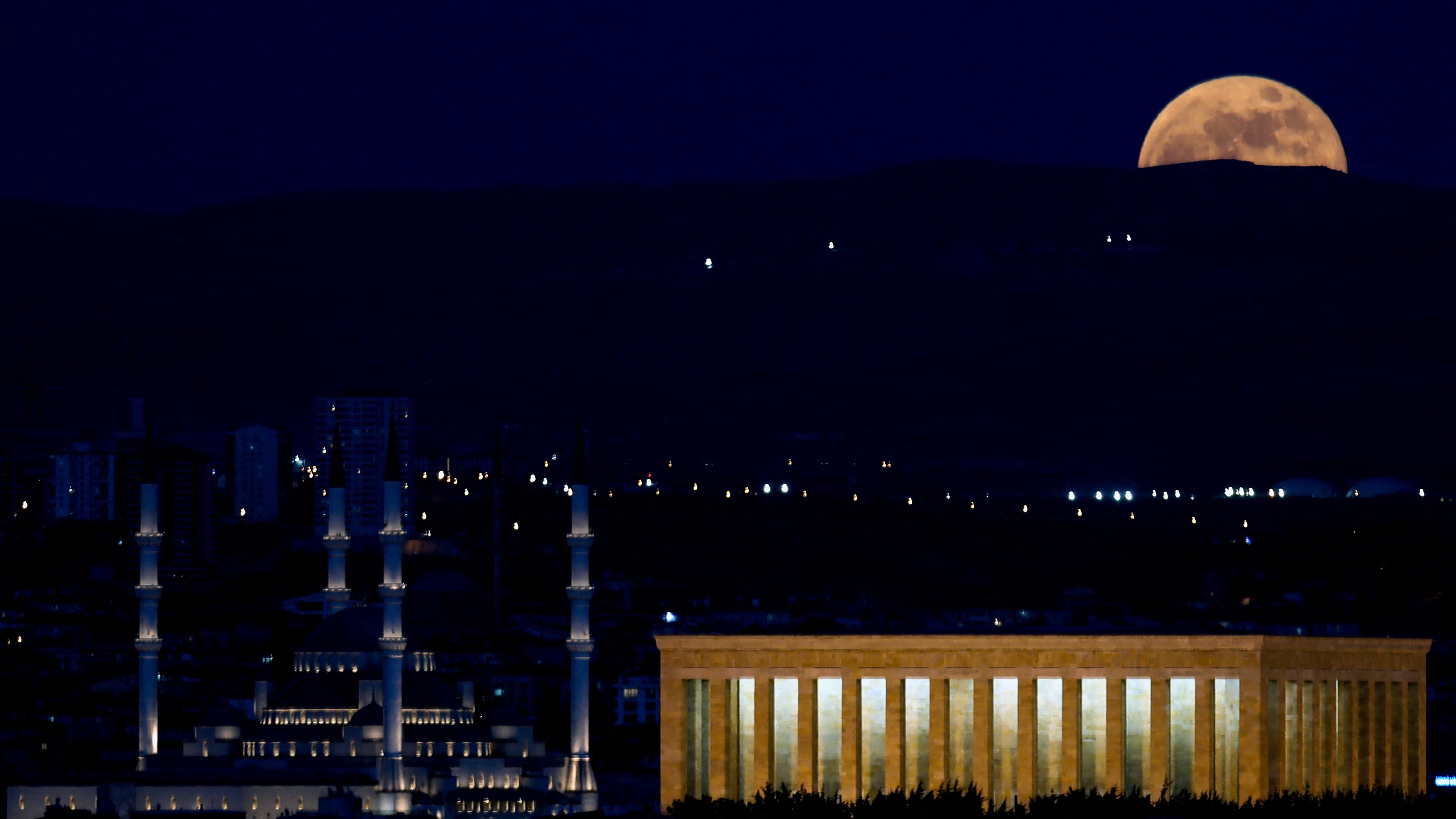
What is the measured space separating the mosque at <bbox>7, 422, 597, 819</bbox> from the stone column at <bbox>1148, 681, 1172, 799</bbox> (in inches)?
1379

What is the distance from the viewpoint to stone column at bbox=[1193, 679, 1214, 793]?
63.8 m

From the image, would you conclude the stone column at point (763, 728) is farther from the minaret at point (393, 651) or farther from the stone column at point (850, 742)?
the minaret at point (393, 651)

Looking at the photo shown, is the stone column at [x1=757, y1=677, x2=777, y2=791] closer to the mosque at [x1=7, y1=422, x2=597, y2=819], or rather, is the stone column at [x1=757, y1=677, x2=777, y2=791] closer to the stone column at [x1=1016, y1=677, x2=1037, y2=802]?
the stone column at [x1=1016, y1=677, x2=1037, y2=802]

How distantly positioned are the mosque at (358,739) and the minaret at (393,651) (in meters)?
0.07

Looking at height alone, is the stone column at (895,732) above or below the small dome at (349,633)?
above

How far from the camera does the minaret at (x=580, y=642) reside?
328 feet

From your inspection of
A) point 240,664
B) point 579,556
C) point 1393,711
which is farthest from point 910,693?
point 240,664

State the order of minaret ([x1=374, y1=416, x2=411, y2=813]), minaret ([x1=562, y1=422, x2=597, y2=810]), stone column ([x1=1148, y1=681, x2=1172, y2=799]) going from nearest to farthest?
stone column ([x1=1148, y1=681, x2=1172, y2=799]), minaret ([x1=374, y1=416, x2=411, y2=813]), minaret ([x1=562, y1=422, x2=597, y2=810])

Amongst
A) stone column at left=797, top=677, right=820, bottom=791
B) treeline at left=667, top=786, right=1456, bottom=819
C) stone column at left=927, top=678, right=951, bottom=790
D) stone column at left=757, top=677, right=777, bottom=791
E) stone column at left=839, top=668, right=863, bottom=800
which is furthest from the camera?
stone column at left=757, top=677, right=777, bottom=791

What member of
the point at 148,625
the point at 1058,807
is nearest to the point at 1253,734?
the point at 1058,807

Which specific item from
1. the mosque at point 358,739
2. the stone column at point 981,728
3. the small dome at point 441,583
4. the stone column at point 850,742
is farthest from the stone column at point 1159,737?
the small dome at point 441,583

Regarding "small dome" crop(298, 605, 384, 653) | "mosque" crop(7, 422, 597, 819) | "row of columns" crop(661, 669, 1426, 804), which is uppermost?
"row of columns" crop(661, 669, 1426, 804)

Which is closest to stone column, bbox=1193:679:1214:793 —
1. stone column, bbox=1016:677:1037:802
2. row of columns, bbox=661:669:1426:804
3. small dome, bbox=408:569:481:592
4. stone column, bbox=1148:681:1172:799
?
row of columns, bbox=661:669:1426:804

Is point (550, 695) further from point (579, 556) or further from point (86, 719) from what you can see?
point (579, 556)
